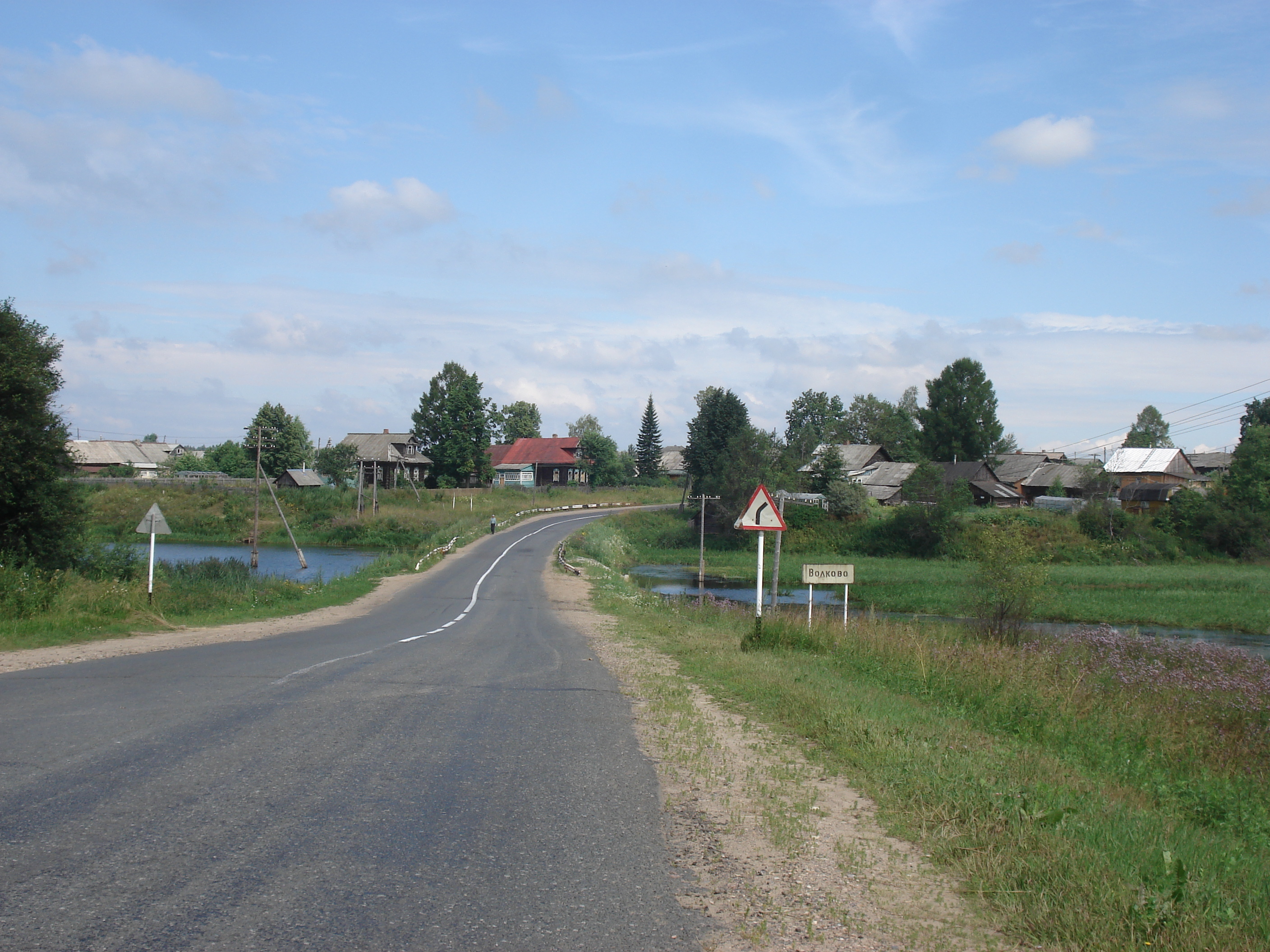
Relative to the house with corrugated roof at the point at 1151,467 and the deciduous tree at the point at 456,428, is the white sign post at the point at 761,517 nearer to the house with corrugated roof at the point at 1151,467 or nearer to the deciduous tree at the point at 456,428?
the house with corrugated roof at the point at 1151,467

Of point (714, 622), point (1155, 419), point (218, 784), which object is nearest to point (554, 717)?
point (218, 784)

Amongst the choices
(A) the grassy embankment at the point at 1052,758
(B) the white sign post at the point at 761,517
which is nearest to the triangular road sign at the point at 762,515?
(B) the white sign post at the point at 761,517

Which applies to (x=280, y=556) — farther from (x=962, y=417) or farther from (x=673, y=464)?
(x=673, y=464)

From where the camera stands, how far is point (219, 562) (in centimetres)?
4128

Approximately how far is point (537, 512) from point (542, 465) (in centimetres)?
3448

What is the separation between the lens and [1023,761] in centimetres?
768

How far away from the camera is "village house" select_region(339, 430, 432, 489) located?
4107 inches

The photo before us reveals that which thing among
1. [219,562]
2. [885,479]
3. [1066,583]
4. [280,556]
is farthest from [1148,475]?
[219,562]

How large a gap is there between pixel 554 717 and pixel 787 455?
65.4m

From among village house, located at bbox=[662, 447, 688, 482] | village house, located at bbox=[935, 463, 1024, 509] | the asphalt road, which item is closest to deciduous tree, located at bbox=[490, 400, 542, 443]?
village house, located at bbox=[662, 447, 688, 482]

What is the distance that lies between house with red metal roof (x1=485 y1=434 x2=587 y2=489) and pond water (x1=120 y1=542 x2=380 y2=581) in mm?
44505

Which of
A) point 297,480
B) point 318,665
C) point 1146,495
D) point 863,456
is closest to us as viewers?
point 318,665

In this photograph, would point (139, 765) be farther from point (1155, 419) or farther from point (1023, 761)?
point (1155, 419)

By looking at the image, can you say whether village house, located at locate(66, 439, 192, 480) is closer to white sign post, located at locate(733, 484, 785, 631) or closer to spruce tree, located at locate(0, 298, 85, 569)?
spruce tree, located at locate(0, 298, 85, 569)
